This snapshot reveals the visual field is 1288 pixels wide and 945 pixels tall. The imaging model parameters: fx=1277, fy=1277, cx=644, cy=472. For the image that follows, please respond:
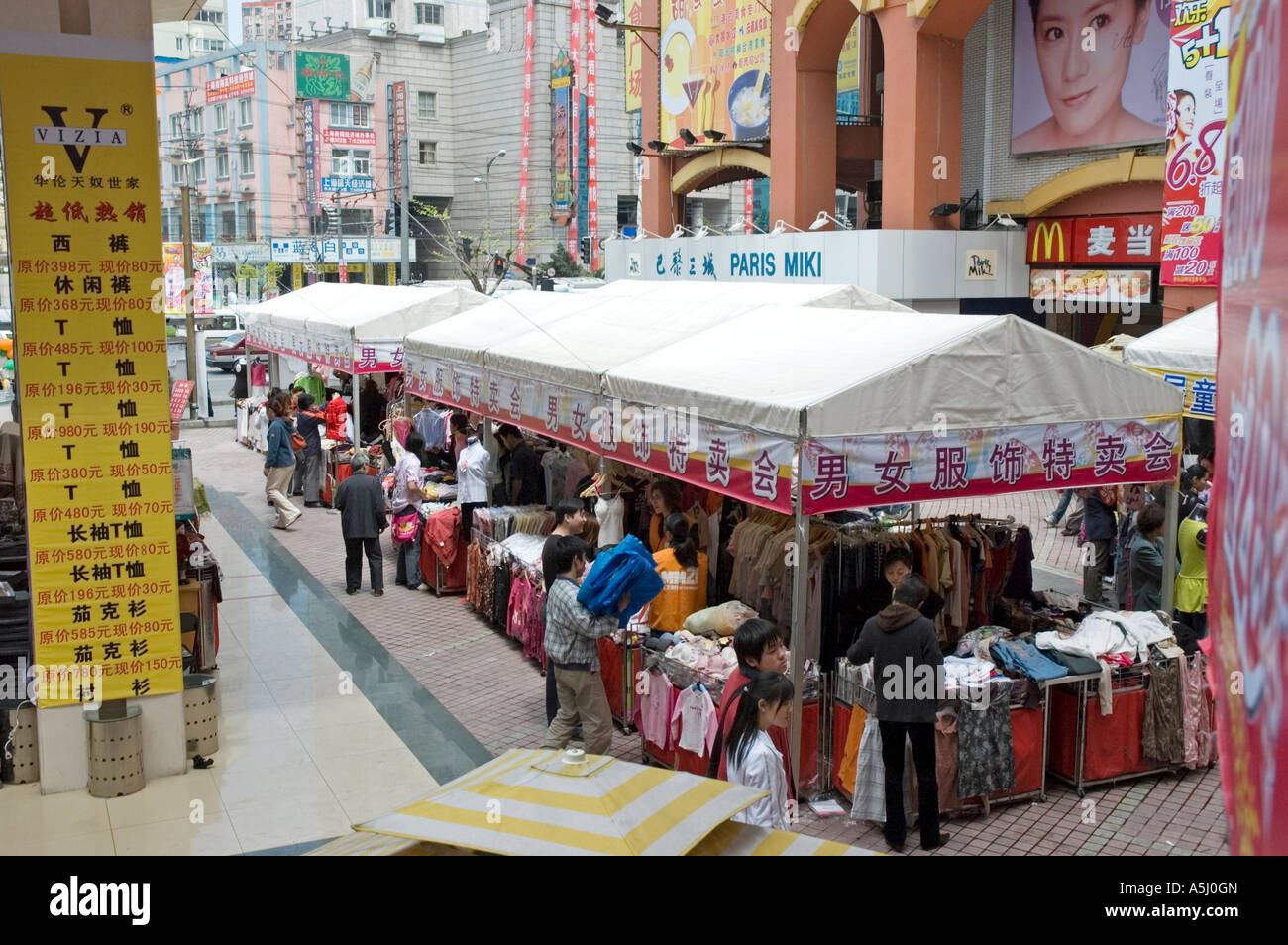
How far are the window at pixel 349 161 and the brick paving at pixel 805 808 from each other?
45.3 meters

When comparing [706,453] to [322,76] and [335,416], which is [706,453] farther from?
[322,76]

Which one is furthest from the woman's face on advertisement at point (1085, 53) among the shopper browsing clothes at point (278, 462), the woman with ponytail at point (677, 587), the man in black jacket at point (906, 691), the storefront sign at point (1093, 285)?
the man in black jacket at point (906, 691)

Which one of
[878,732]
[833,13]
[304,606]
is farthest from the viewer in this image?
[833,13]

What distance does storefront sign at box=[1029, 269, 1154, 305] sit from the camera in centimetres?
1947

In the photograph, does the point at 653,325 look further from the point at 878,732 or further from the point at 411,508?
the point at 878,732

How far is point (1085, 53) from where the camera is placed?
19.9m

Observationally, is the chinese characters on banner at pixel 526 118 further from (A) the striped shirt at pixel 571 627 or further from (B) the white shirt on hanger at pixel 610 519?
(A) the striped shirt at pixel 571 627

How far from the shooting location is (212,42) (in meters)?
82.6

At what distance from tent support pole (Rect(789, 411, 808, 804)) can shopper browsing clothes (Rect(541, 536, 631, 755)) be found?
3.58 ft

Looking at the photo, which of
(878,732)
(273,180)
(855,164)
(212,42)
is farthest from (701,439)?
(212,42)

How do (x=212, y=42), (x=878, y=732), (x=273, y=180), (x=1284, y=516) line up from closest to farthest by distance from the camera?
(x=1284, y=516) < (x=878, y=732) < (x=273, y=180) < (x=212, y=42)

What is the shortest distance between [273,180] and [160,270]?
55.8 metres

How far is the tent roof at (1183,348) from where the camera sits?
12.9 meters

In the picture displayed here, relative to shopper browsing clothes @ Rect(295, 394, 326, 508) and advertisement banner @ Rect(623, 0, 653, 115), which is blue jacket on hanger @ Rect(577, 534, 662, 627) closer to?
shopper browsing clothes @ Rect(295, 394, 326, 508)
